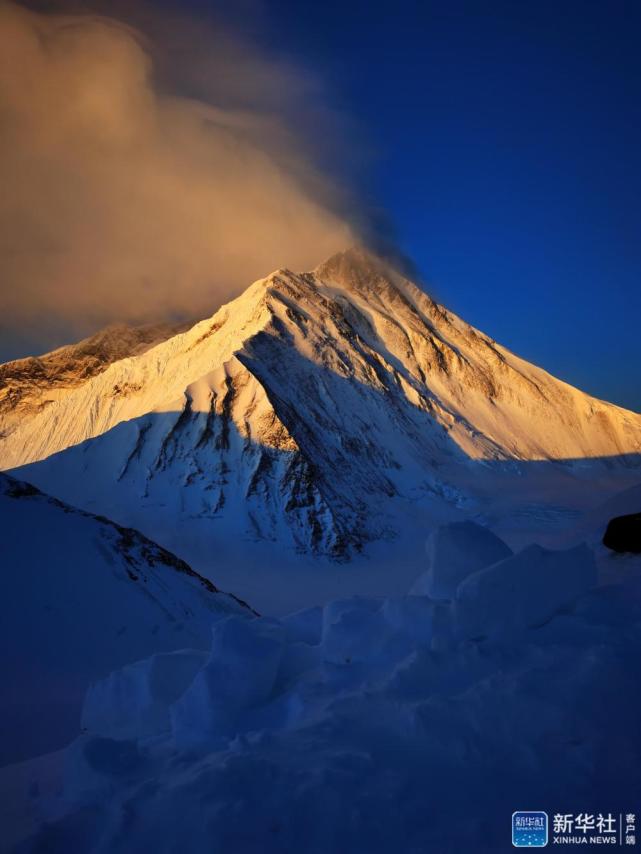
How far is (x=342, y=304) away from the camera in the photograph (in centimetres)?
7644

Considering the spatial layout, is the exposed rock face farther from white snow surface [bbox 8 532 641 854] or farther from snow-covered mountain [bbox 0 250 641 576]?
snow-covered mountain [bbox 0 250 641 576]

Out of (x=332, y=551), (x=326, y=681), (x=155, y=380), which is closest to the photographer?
(x=326, y=681)

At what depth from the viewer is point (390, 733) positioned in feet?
14.5

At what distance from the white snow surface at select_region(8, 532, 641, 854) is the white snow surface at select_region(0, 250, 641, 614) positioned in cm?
2489

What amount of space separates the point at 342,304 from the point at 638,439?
141 feet

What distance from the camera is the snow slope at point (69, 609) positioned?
29.6 ft

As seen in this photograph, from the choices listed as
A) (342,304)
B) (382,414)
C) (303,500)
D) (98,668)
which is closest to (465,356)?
(342,304)

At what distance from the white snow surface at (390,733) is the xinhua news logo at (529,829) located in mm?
61

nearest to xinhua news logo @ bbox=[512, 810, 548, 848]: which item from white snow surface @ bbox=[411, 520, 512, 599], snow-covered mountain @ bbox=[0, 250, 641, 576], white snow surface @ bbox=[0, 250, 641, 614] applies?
white snow surface @ bbox=[411, 520, 512, 599]

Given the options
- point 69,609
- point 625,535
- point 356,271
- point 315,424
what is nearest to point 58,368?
point 356,271

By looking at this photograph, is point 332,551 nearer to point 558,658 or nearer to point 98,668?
point 98,668

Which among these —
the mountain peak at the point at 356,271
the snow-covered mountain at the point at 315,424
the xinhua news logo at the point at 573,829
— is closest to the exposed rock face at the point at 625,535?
the xinhua news logo at the point at 573,829

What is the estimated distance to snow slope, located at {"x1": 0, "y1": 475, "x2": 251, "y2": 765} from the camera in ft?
29.6

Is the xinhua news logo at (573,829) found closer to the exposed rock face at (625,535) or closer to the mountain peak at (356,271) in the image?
the exposed rock face at (625,535)
